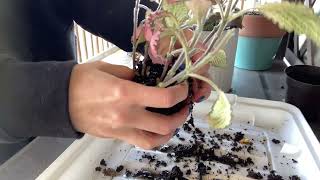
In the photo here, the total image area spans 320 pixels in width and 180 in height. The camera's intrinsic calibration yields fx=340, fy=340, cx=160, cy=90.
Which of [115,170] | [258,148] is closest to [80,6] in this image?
[115,170]

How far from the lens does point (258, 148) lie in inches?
23.5

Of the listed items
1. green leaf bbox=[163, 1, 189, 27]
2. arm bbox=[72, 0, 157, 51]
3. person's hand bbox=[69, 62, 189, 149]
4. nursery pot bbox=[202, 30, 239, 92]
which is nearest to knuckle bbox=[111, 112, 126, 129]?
person's hand bbox=[69, 62, 189, 149]

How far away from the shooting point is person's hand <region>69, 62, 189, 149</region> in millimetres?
320

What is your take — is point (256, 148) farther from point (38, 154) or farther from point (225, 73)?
point (38, 154)

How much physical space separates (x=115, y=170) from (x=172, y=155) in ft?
0.32

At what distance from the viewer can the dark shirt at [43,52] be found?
12.9 inches

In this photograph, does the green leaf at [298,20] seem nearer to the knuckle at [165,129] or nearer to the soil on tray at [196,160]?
the knuckle at [165,129]

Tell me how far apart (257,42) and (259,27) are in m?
0.05

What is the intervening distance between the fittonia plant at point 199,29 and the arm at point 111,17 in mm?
211

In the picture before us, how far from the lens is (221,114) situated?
1.10 ft

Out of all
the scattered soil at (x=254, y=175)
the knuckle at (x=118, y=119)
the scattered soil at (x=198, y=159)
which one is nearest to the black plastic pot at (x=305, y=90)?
the scattered soil at (x=198, y=159)

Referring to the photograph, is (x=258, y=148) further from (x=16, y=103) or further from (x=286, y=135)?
(x=16, y=103)

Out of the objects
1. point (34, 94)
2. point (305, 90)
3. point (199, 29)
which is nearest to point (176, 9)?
point (199, 29)

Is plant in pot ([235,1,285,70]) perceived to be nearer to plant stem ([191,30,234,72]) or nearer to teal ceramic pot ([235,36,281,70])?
teal ceramic pot ([235,36,281,70])
